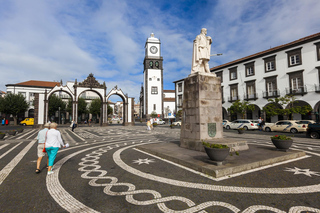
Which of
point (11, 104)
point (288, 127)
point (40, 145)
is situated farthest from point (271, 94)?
point (11, 104)

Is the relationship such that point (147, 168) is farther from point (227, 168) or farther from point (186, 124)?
point (186, 124)

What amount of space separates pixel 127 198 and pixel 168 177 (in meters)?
1.53

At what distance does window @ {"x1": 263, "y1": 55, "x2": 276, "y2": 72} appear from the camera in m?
27.2

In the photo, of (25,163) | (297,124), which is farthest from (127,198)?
(297,124)

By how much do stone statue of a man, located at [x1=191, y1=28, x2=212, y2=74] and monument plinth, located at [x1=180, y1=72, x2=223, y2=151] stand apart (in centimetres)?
55

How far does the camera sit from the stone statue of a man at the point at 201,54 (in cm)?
908


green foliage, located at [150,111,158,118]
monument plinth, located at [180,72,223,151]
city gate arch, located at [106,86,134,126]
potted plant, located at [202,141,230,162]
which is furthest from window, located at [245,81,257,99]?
green foliage, located at [150,111,158,118]

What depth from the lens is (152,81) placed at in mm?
64938

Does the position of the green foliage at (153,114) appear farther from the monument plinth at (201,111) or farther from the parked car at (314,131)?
the monument plinth at (201,111)

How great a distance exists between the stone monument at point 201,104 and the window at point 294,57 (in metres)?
22.8

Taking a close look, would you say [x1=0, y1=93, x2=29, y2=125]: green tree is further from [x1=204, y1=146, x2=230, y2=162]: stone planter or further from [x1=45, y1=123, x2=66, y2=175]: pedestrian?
[x1=204, y1=146, x2=230, y2=162]: stone planter

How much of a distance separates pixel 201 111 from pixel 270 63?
26384 millimetres

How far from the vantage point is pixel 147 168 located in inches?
223

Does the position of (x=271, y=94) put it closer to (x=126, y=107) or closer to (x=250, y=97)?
(x=250, y=97)
